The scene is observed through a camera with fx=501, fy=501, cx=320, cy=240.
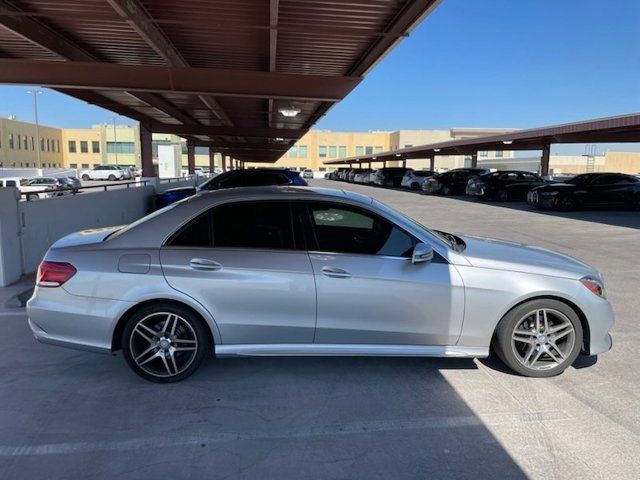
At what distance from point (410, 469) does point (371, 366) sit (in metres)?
1.48

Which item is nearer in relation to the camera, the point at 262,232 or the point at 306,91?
the point at 262,232

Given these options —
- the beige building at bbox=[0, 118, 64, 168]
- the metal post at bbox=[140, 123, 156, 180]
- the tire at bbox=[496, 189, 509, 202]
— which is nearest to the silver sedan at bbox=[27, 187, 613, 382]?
the metal post at bbox=[140, 123, 156, 180]

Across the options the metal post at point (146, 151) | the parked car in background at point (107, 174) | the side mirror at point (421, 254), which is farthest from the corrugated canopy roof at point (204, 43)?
the parked car in background at point (107, 174)

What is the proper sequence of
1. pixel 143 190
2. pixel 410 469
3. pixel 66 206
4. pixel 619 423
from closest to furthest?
pixel 410 469 < pixel 619 423 < pixel 66 206 < pixel 143 190

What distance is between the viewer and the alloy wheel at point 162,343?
13.1 feet

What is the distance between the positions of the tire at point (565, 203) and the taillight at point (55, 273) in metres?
20.7

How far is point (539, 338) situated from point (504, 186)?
79.3 ft

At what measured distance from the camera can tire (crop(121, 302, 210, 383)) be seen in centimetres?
397

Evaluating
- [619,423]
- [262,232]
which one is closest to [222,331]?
[262,232]

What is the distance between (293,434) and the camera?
335 centimetres

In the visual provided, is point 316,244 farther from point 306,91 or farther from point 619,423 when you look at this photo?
point 306,91

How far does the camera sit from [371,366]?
175 inches

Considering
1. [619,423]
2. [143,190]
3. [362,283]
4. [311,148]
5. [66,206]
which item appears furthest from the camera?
[311,148]

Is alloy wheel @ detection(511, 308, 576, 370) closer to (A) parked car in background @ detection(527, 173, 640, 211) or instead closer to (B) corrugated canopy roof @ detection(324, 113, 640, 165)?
(B) corrugated canopy roof @ detection(324, 113, 640, 165)
